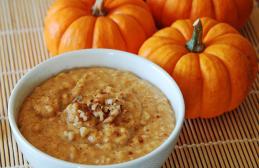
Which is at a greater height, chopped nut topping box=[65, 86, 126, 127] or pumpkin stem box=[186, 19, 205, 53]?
pumpkin stem box=[186, 19, 205, 53]

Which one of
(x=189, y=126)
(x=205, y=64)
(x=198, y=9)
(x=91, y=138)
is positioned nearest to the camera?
(x=91, y=138)

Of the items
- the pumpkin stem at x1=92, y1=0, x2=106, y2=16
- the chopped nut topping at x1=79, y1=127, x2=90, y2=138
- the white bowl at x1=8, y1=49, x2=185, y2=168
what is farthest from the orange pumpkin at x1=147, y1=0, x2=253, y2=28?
the chopped nut topping at x1=79, y1=127, x2=90, y2=138

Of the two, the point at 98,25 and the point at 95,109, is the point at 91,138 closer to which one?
the point at 95,109

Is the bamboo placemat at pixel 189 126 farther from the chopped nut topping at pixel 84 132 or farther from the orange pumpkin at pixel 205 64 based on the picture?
the chopped nut topping at pixel 84 132

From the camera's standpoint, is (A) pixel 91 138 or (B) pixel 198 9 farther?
(B) pixel 198 9

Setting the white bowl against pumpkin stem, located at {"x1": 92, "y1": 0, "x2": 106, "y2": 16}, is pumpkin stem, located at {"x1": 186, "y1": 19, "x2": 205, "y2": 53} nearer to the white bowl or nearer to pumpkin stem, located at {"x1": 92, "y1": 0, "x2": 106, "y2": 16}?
the white bowl

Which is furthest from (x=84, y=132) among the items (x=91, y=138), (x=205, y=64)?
(x=205, y=64)

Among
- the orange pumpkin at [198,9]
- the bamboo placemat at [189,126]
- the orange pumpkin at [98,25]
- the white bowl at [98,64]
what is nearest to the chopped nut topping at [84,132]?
the white bowl at [98,64]
